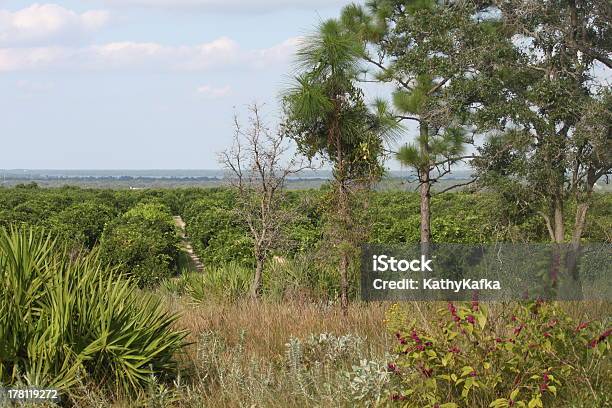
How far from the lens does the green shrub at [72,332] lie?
495 centimetres

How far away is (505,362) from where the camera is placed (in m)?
4.55

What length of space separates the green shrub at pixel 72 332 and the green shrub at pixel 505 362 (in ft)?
5.69

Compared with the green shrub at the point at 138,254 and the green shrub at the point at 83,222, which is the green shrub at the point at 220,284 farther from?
the green shrub at the point at 83,222

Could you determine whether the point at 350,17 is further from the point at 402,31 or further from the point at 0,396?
the point at 0,396

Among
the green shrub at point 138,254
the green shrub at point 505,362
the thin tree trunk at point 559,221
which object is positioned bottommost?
the green shrub at point 138,254

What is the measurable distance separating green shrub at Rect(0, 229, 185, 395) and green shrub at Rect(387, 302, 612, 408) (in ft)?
5.69

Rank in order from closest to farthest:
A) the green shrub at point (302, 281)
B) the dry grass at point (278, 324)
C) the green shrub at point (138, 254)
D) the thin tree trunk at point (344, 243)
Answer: the dry grass at point (278, 324) → the thin tree trunk at point (344, 243) → the green shrub at point (302, 281) → the green shrub at point (138, 254)

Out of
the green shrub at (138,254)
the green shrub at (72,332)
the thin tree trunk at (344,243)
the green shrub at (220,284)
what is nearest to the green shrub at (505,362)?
the green shrub at (72,332)

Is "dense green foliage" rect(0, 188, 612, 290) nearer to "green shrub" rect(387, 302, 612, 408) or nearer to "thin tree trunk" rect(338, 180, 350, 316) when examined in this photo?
"thin tree trunk" rect(338, 180, 350, 316)

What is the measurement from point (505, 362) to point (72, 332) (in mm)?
2814

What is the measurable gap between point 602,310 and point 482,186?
3334 millimetres

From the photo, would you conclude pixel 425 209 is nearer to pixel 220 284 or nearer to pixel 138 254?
pixel 220 284

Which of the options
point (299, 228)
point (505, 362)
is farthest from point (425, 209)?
point (299, 228)

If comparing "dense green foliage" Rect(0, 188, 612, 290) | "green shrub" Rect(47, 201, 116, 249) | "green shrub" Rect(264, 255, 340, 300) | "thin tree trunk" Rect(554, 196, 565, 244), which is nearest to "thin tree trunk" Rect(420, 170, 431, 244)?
"dense green foliage" Rect(0, 188, 612, 290)
